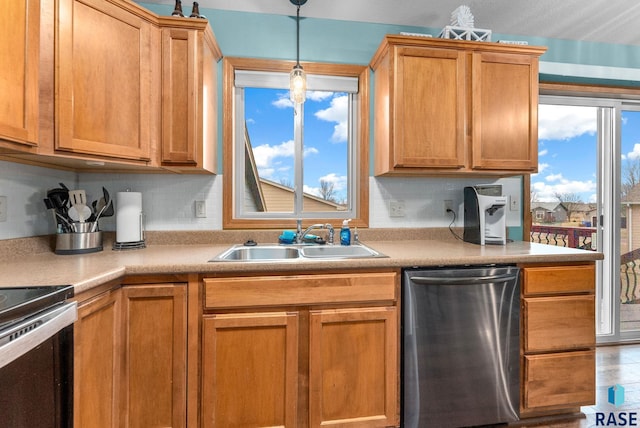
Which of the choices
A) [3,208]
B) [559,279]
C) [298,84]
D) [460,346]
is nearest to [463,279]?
[460,346]

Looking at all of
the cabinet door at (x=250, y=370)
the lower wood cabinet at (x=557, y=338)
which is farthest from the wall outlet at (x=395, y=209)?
the cabinet door at (x=250, y=370)

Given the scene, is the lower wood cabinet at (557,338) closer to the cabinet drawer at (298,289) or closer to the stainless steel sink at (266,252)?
the cabinet drawer at (298,289)

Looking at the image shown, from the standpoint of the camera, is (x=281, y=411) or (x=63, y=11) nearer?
(x=63, y=11)

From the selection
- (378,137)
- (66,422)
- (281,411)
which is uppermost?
(378,137)

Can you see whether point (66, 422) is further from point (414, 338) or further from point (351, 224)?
point (351, 224)

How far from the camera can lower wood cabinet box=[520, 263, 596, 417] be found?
5.35 ft

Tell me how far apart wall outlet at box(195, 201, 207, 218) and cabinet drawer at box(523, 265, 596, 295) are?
1898 millimetres

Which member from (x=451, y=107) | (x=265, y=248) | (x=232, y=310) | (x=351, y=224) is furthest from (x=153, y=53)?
(x=451, y=107)

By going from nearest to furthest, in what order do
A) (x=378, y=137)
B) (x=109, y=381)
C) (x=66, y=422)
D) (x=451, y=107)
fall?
1. (x=66, y=422)
2. (x=109, y=381)
3. (x=451, y=107)
4. (x=378, y=137)

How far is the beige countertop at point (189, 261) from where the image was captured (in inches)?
47.0

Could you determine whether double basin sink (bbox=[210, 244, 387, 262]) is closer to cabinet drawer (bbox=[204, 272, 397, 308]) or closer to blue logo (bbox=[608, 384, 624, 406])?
cabinet drawer (bbox=[204, 272, 397, 308])

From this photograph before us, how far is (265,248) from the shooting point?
194 cm

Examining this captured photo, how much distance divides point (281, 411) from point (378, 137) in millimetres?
1672

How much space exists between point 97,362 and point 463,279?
1612 mm
